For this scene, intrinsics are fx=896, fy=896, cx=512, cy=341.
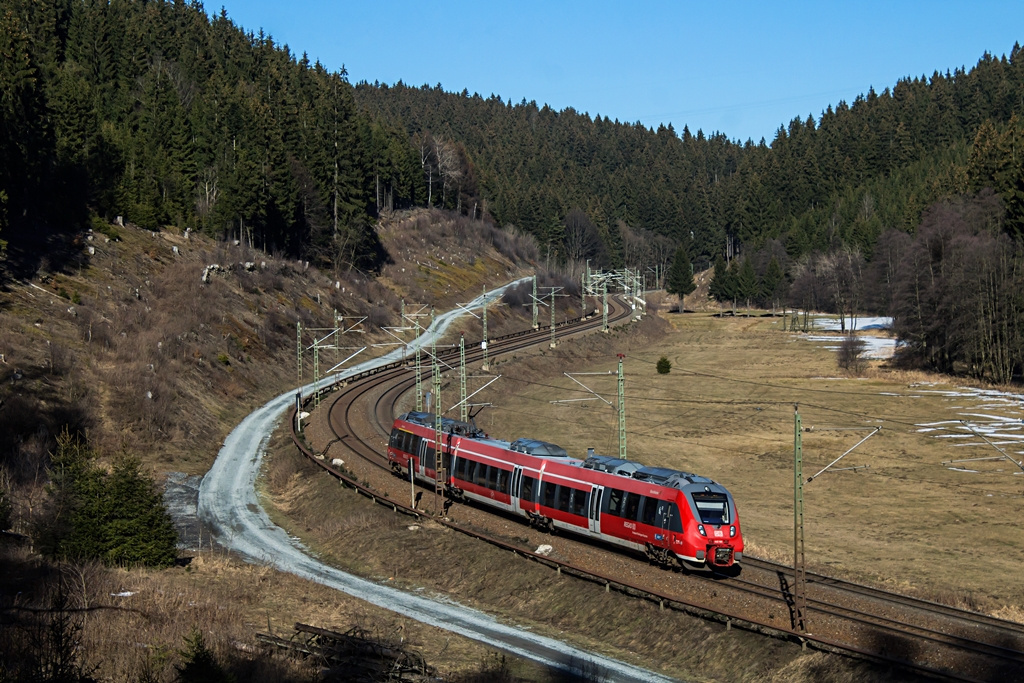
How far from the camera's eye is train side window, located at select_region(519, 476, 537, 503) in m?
38.7

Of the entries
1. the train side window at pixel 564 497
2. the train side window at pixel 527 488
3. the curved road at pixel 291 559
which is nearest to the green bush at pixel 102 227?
the curved road at pixel 291 559

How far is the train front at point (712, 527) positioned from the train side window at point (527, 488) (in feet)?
29.1

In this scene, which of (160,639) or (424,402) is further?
(424,402)

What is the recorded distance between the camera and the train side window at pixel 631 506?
33094 millimetres

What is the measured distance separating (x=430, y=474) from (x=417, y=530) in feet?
20.4

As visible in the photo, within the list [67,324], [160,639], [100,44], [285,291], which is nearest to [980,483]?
[160,639]

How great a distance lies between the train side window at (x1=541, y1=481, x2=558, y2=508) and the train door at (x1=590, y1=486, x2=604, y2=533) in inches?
98.5

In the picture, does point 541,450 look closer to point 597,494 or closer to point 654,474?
point 597,494

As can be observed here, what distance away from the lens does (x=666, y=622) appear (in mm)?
28734

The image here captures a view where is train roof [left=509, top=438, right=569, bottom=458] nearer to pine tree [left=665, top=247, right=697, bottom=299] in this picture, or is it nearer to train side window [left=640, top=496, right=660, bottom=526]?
train side window [left=640, top=496, right=660, bottom=526]

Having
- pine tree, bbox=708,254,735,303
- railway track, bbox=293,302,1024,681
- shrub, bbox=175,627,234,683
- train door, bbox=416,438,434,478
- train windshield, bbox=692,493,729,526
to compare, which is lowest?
railway track, bbox=293,302,1024,681

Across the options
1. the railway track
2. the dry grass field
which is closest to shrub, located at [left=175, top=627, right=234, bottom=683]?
the railway track

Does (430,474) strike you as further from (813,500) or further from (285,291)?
(285,291)

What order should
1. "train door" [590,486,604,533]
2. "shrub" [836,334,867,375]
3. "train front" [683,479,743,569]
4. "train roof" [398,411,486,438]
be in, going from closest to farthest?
"train front" [683,479,743,569]
"train door" [590,486,604,533]
"train roof" [398,411,486,438]
"shrub" [836,334,867,375]
